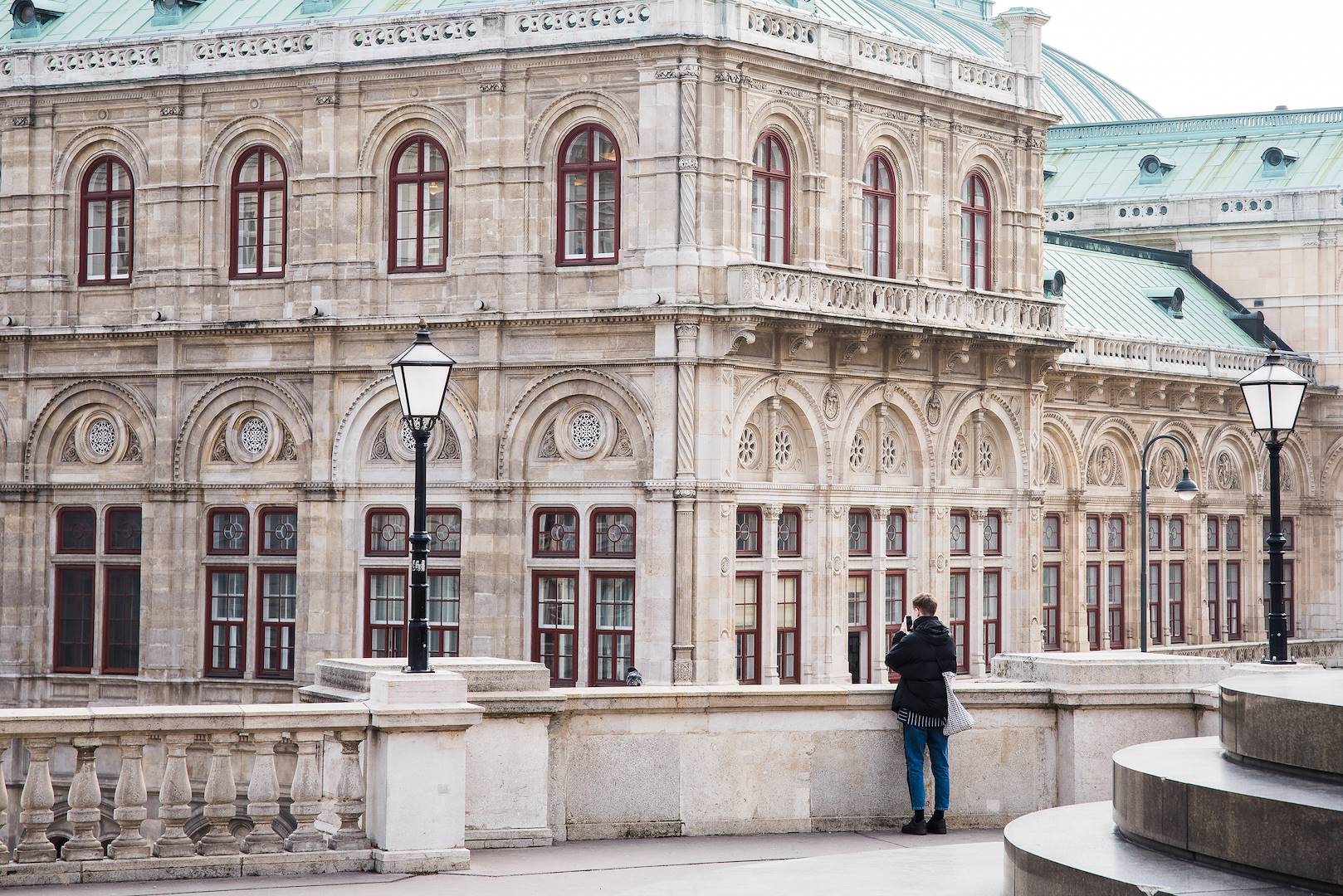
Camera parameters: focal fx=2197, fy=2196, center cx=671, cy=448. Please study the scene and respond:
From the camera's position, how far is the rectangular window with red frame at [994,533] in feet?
142

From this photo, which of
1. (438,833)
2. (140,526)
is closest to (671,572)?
(140,526)

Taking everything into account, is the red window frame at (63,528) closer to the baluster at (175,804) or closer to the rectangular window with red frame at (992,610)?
the rectangular window with red frame at (992,610)

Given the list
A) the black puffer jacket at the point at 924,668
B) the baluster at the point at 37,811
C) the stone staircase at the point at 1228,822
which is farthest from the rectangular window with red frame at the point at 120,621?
the stone staircase at the point at 1228,822

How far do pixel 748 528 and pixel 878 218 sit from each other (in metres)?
7.04

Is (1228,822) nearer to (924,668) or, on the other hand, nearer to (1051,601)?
(924,668)

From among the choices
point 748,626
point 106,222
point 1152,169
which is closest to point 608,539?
point 748,626

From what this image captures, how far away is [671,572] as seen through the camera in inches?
1421

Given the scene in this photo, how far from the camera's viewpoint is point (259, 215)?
40.0 meters

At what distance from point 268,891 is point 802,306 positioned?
949 inches

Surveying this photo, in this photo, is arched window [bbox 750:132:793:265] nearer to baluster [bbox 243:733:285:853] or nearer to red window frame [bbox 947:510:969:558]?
red window frame [bbox 947:510:969:558]

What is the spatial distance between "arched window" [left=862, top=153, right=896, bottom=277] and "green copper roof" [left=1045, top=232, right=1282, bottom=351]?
11.4m

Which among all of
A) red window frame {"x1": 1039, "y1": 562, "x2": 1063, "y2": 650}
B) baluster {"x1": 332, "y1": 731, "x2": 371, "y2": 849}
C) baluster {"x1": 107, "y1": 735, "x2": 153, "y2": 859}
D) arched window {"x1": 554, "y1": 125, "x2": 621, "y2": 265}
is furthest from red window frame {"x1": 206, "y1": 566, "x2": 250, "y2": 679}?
baluster {"x1": 107, "y1": 735, "x2": 153, "y2": 859}

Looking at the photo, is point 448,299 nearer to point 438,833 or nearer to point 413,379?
point 413,379

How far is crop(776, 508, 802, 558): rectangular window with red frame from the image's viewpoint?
38.3m
